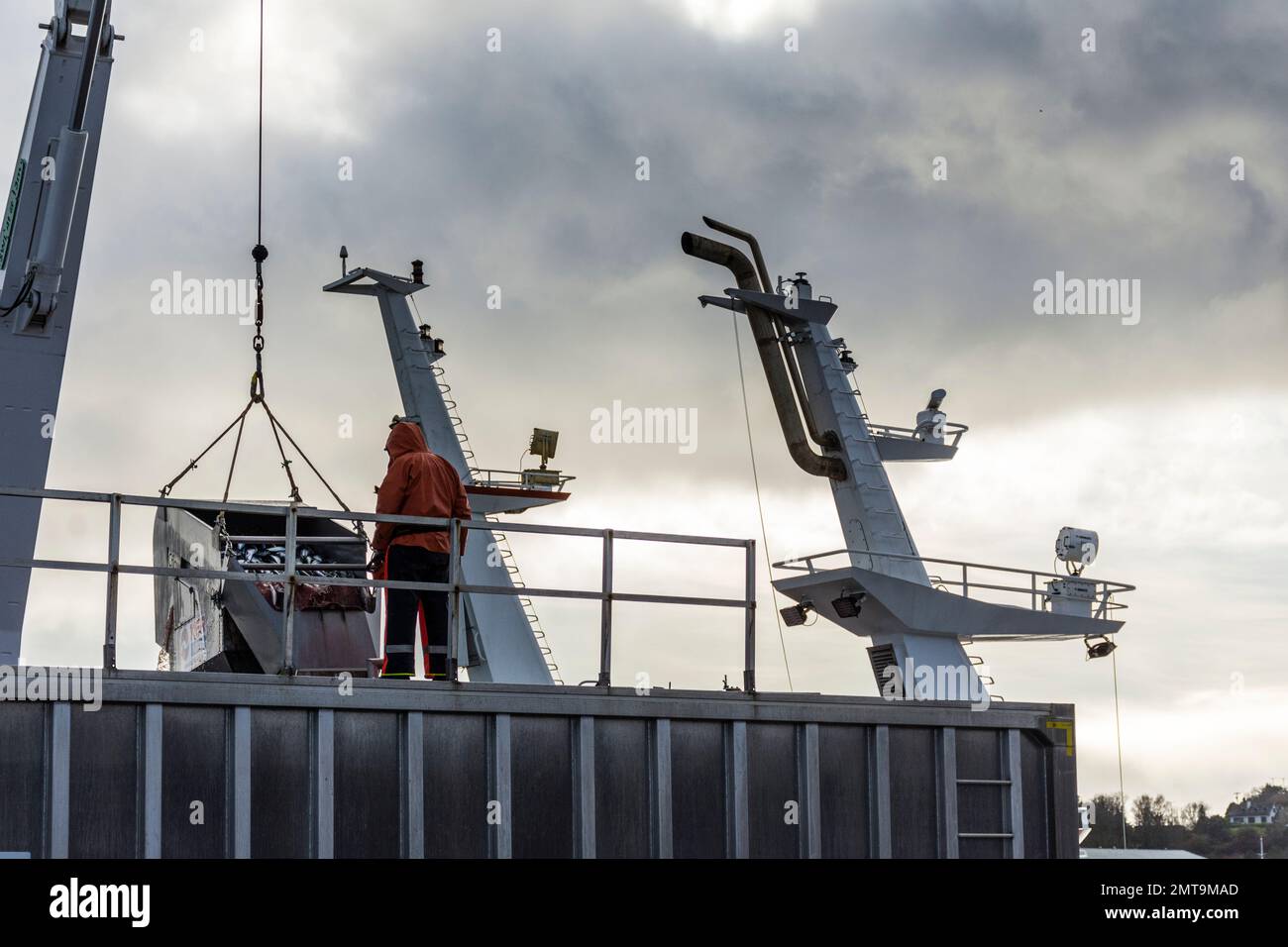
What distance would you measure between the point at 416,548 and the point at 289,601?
1.95 metres

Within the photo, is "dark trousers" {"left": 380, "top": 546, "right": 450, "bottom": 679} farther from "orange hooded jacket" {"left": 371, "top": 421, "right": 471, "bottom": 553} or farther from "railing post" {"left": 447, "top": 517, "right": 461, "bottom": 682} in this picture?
"railing post" {"left": 447, "top": 517, "right": 461, "bottom": 682}

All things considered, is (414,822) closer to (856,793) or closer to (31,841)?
(31,841)

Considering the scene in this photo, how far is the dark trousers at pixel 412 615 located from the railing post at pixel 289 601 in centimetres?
143

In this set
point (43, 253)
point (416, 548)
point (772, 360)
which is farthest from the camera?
point (772, 360)

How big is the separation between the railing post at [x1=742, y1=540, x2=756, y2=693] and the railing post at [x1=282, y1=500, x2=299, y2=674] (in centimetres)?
291

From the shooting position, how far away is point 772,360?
92.3ft

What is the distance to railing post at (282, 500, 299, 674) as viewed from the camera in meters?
9.66

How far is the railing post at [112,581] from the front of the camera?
9.14 meters

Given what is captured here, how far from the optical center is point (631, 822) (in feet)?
33.5
